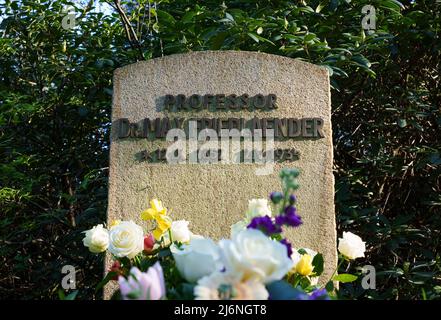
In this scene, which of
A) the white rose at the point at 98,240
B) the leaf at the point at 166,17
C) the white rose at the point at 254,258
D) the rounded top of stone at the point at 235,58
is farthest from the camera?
the leaf at the point at 166,17

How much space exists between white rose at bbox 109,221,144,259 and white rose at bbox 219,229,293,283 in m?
0.79

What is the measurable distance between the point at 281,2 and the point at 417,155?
147 cm

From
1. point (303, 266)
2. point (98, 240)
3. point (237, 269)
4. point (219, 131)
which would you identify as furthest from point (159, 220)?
point (219, 131)

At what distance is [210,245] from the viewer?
1172 mm

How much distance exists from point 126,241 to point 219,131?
1487mm

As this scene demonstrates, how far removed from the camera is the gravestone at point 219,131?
306 centimetres

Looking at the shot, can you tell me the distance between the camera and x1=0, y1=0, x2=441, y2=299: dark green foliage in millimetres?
3668

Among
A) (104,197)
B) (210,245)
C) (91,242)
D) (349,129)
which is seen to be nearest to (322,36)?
(349,129)

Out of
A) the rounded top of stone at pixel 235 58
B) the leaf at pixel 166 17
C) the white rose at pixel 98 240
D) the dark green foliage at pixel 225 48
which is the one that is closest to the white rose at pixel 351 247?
the white rose at pixel 98 240

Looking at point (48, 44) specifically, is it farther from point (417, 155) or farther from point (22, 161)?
point (417, 155)

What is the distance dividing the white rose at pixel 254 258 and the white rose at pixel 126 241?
2.59 ft

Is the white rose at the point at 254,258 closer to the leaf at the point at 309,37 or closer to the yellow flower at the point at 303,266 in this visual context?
the yellow flower at the point at 303,266

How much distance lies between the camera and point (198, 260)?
1.17 meters
